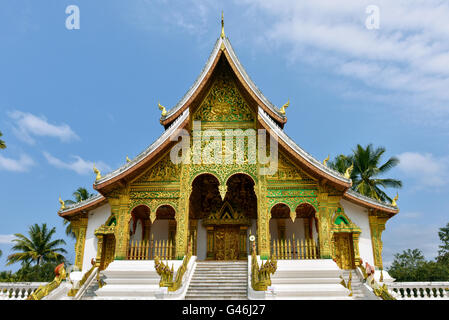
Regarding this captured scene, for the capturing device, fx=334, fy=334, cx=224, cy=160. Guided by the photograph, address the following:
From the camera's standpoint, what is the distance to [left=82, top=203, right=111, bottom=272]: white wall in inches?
528

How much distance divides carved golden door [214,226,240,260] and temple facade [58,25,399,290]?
42 mm

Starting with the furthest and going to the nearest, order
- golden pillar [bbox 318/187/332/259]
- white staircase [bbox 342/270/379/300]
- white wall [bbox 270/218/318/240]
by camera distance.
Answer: white wall [bbox 270/218/318/240] → golden pillar [bbox 318/187/332/259] → white staircase [bbox 342/270/379/300]

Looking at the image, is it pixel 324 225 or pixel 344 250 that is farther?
pixel 344 250

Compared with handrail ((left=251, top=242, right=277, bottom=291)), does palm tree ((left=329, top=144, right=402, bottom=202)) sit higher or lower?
higher

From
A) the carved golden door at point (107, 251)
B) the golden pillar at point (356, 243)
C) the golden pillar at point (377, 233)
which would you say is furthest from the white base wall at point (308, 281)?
the carved golden door at point (107, 251)

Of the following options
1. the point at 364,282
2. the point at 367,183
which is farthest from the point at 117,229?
the point at 367,183

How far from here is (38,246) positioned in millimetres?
32250

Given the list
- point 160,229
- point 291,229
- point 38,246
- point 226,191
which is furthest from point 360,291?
point 38,246

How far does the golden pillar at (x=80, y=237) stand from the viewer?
13539 mm

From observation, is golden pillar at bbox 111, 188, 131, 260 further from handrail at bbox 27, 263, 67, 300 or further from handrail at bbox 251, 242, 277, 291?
handrail at bbox 251, 242, 277, 291

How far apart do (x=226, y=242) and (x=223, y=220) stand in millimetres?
947

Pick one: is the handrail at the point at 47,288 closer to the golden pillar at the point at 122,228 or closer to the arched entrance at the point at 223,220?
the golden pillar at the point at 122,228

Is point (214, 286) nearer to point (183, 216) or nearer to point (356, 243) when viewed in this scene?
point (183, 216)

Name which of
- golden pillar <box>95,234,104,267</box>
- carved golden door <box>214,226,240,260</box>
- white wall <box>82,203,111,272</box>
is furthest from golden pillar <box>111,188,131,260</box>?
carved golden door <box>214,226,240,260</box>
